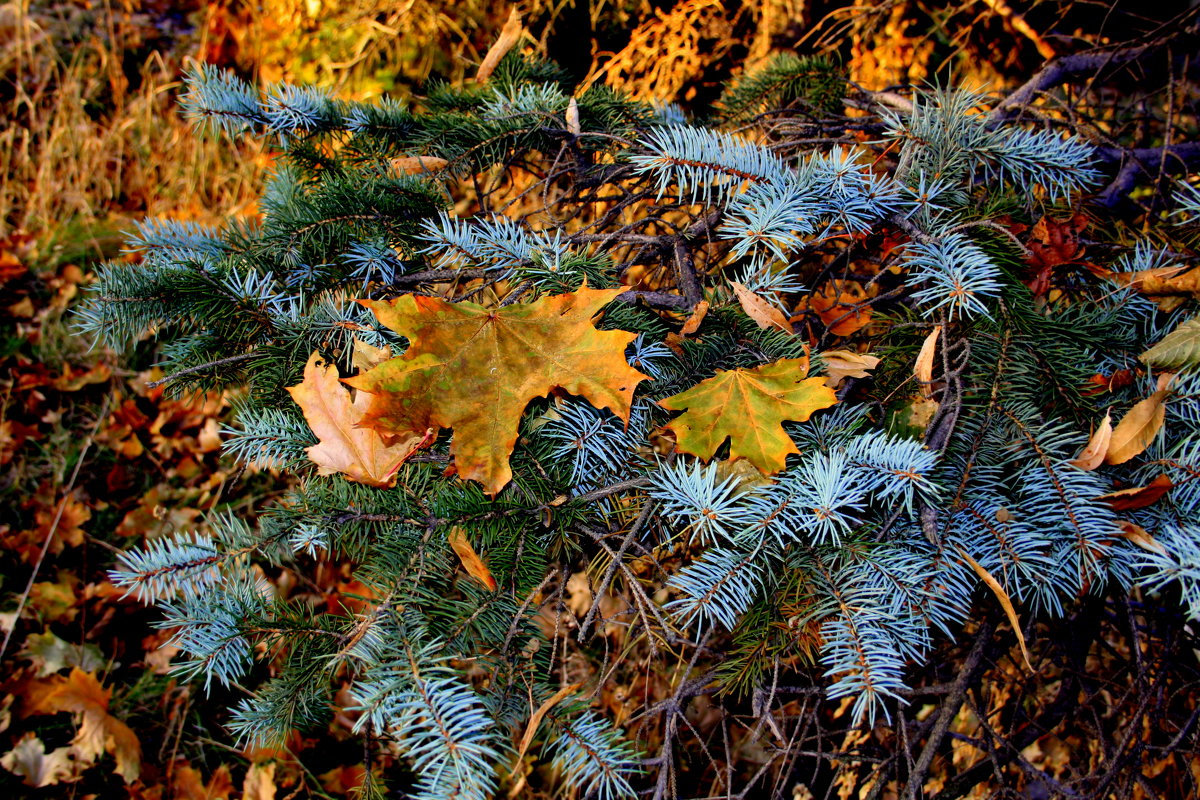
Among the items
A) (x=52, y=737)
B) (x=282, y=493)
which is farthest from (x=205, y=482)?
(x=52, y=737)

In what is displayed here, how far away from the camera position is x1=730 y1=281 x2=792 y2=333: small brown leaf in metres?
1.03

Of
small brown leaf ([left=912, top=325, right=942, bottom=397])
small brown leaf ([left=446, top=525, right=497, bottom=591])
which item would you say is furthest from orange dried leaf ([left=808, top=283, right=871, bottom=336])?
small brown leaf ([left=446, top=525, right=497, bottom=591])

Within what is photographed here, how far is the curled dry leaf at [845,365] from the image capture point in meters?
1.02

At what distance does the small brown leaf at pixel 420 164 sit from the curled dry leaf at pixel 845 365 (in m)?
0.77

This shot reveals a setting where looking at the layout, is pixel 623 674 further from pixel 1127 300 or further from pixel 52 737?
pixel 52 737

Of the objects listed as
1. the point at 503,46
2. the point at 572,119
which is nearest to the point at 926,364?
the point at 572,119

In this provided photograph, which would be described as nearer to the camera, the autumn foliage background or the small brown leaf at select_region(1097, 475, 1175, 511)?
the small brown leaf at select_region(1097, 475, 1175, 511)

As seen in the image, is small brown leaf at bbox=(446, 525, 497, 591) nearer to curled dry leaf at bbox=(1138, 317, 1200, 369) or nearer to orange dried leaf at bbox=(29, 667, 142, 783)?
curled dry leaf at bbox=(1138, 317, 1200, 369)

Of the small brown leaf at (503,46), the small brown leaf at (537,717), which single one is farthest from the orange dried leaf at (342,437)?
the small brown leaf at (503,46)

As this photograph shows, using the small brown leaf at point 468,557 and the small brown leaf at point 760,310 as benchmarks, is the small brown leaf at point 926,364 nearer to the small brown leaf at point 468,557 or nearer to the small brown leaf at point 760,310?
Answer: the small brown leaf at point 760,310

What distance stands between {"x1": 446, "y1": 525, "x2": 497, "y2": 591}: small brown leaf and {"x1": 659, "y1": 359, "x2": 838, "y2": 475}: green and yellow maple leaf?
30 cm

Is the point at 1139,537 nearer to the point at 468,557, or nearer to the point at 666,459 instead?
the point at 666,459

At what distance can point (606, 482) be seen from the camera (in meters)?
1.00

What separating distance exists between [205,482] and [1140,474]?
8.38 feet
